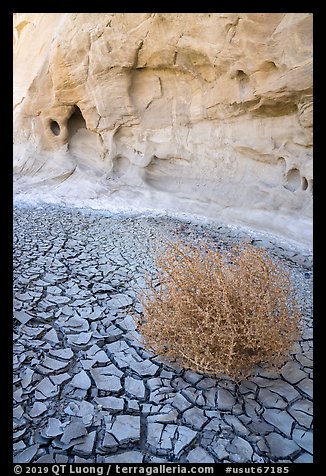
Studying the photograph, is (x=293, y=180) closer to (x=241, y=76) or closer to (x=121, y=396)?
(x=241, y=76)

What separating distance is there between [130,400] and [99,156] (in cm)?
574

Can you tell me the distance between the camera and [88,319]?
2436mm

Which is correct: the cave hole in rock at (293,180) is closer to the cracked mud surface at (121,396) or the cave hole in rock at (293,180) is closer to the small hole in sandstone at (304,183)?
the small hole in sandstone at (304,183)

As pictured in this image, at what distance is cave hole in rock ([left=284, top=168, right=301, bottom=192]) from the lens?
14.2ft

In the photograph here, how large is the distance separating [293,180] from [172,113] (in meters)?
2.46

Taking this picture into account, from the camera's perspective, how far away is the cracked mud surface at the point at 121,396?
58.0 inches

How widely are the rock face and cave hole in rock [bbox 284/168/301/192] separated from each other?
0.01m

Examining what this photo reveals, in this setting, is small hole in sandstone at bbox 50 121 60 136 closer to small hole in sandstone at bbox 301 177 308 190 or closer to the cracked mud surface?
the cracked mud surface

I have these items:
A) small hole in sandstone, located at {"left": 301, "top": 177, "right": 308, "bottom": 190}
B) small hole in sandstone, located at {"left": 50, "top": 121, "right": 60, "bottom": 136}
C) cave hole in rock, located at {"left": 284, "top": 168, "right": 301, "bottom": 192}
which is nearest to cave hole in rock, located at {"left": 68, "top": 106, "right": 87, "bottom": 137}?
small hole in sandstone, located at {"left": 50, "top": 121, "right": 60, "bottom": 136}

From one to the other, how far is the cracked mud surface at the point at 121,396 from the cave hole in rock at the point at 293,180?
1.73m

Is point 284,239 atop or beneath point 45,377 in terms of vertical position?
atop

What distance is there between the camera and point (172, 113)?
228 inches
